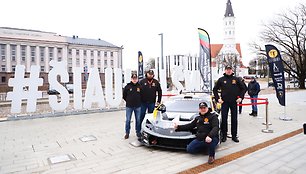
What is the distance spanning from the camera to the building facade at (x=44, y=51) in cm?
5856

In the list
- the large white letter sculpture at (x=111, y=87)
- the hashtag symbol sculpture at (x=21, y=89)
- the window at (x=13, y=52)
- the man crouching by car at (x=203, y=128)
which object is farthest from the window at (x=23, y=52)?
the man crouching by car at (x=203, y=128)

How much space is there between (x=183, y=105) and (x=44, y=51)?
219 ft

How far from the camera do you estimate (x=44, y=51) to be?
63938 mm

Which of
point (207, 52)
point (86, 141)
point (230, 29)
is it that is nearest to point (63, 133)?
point (86, 141)

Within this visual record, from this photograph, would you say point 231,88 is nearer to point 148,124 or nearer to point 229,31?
point 148,124

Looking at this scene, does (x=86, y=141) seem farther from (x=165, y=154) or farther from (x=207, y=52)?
(x=207, y=52)

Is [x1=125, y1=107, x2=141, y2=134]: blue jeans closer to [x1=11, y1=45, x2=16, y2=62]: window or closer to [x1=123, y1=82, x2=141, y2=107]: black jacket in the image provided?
[x1=123, y1=82, x2=141, y2=107]: black jacket

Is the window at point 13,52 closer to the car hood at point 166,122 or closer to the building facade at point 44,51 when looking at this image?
the building facade at point 44,51

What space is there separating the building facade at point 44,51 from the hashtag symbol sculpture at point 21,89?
44.8 metres

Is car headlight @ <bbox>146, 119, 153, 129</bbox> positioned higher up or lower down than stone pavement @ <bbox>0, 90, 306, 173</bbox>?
higher up

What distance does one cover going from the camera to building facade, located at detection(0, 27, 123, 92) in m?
58.6

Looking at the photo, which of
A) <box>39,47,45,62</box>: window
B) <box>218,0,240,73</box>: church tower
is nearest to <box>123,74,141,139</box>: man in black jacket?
<box>39,47,45,62</box>: window

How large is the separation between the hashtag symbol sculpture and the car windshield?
260 inches

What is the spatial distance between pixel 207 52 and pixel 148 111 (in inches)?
257
